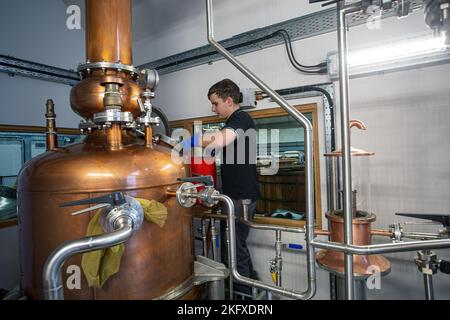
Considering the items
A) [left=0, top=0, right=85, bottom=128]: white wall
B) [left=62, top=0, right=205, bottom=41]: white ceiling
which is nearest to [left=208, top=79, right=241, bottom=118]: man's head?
[left=62, top=0, right=205, bottom=41]: white ceiling

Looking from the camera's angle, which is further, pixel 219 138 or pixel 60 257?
pixel 219 138

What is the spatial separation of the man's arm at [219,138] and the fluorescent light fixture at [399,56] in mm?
726

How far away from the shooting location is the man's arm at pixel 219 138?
1497mm

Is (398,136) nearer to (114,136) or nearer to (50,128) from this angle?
(114,136)

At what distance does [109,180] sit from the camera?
2.71 feet

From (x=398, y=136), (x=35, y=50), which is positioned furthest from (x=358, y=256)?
(x=35, y=50)

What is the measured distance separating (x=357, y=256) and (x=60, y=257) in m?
1.14

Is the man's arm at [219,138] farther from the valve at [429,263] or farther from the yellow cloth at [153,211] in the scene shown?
the valve at [429,263]

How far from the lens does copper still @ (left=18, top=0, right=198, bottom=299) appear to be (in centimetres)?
82

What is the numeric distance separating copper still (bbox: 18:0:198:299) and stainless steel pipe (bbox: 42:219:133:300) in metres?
0.28

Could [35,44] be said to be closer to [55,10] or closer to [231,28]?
[55,10]

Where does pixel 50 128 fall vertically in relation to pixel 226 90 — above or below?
below

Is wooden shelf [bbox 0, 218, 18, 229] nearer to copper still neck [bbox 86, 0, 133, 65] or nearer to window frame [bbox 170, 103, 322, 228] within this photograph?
window frame [bbox 170, 103, 322, 228]
